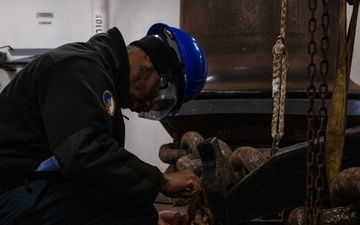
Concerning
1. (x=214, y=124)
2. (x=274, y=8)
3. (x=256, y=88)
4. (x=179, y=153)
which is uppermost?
(x=274, y=8)

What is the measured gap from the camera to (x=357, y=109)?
94.3 inches

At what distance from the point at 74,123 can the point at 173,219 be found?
0.77 m

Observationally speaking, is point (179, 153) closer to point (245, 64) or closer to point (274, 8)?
point (245, 64)

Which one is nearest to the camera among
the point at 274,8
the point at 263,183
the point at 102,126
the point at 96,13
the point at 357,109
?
the point at 102,126

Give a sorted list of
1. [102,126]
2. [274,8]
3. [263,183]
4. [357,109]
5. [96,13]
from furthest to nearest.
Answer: [96,13], [274,8], [357,109], [263,183], [102,126]

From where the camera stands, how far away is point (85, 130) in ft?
4.72

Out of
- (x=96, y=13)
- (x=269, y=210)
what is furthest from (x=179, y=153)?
(x=96, y=13)

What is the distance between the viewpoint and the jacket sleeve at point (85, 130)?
56.7 inches

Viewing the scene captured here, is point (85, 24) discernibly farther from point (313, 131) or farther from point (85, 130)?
point (313, 131)

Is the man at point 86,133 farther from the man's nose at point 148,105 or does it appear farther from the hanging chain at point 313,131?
the hanging chain at point 313,131

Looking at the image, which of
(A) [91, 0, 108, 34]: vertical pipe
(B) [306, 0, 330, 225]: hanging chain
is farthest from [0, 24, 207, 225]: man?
(A) [91, 0, 108, 34]: vertical pipe

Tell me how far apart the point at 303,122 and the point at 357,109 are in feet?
0.85

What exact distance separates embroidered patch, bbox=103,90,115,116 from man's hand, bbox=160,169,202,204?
0.29 metres

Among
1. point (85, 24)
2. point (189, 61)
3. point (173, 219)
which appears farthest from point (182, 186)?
point (85, 24)
